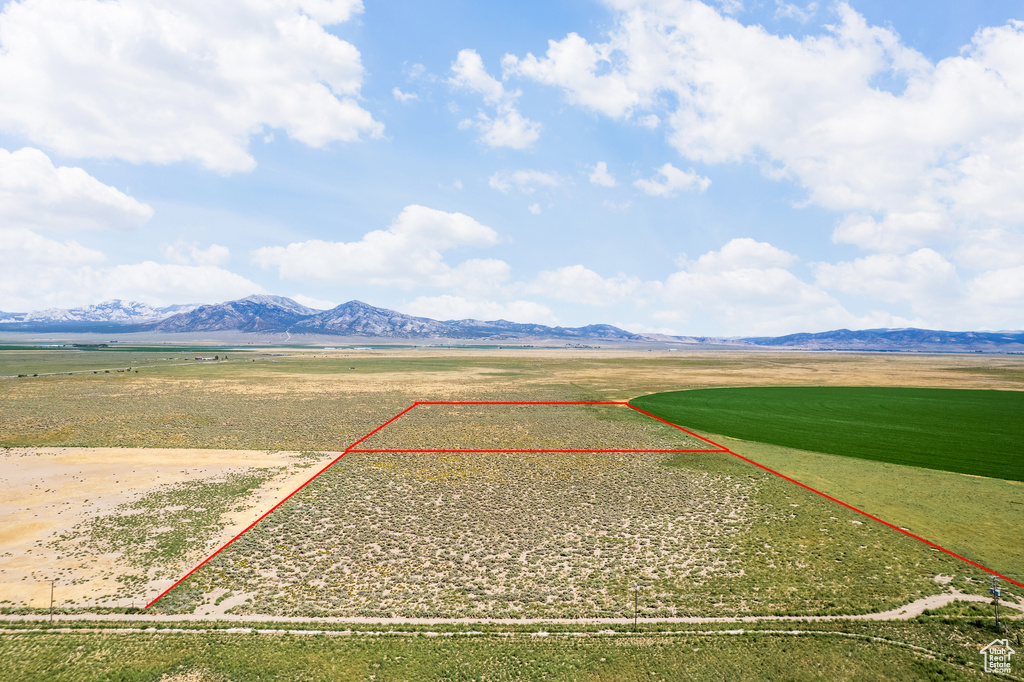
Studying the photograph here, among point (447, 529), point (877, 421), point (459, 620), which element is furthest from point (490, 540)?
point (877, 421)

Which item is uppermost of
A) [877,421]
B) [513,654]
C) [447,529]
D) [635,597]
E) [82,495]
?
[877,421]

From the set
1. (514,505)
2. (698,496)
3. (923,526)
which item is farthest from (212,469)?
(923,526)

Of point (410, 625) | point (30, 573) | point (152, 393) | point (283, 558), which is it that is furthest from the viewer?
point (152, 393)

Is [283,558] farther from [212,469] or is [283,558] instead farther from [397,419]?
[397,419]

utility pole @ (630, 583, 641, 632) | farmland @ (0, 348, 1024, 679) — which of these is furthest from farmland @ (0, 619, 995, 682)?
utility pole @ (630, 583, 641, 632)

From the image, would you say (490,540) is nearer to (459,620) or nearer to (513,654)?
(459,620)

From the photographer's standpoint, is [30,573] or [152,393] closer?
[30,573]

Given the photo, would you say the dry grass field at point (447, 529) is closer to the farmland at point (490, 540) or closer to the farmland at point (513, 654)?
the farmland at point (490, 540)

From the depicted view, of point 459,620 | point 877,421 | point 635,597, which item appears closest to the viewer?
point 459,620
